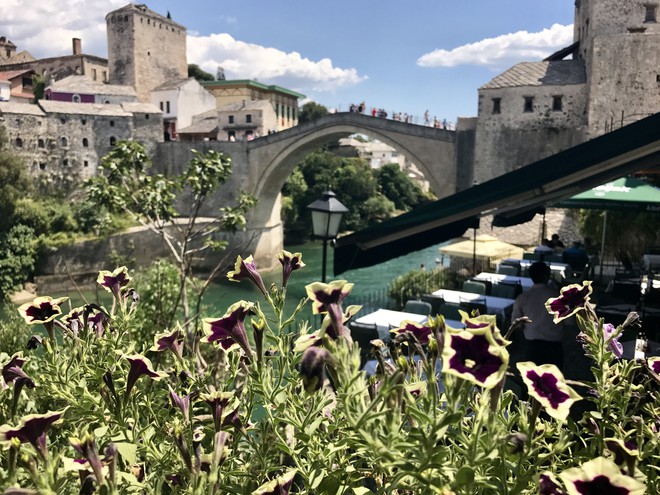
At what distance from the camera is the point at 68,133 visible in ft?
87.9

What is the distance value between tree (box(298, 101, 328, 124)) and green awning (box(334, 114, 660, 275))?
46.6 m

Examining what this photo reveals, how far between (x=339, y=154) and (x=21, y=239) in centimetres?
3072

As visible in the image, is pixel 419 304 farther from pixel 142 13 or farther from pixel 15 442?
pixel 142 13

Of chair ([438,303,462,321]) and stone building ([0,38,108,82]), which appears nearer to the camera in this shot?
chair ([438,303,462,321])

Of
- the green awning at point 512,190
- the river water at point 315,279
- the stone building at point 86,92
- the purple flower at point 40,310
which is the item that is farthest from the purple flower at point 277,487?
the stone building at point 86,92

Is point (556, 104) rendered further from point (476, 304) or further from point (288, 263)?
point (288, 263)

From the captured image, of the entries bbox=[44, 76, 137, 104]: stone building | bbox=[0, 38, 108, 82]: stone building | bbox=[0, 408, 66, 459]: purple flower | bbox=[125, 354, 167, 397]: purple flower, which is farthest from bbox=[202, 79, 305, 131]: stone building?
bbox=[0, 408, 66, 459]: purple flower

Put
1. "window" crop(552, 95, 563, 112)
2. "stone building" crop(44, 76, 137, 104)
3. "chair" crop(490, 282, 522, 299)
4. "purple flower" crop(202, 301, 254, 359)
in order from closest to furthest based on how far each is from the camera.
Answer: "purple flower" crop(202, 301, 254, 359) → "chair" crop(490, 282, 522, 299) → "window" crop(552, 95, 563, 112) → "stone building" crop(44, 76, 137, 104)

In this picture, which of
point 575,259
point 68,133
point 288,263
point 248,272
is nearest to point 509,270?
point 575,259

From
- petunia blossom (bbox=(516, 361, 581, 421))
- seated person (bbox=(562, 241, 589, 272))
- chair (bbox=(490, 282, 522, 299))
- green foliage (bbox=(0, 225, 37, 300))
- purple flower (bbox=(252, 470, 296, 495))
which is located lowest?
green foliage (bbox=(0, 225, 37, 300))

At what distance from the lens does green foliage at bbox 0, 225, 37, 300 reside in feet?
66.7

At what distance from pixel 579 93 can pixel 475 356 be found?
61.1 feet

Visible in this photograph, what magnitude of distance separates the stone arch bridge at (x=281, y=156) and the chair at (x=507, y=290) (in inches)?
494

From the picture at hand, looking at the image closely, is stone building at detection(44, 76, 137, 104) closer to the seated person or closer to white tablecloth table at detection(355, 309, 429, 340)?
the seated person
